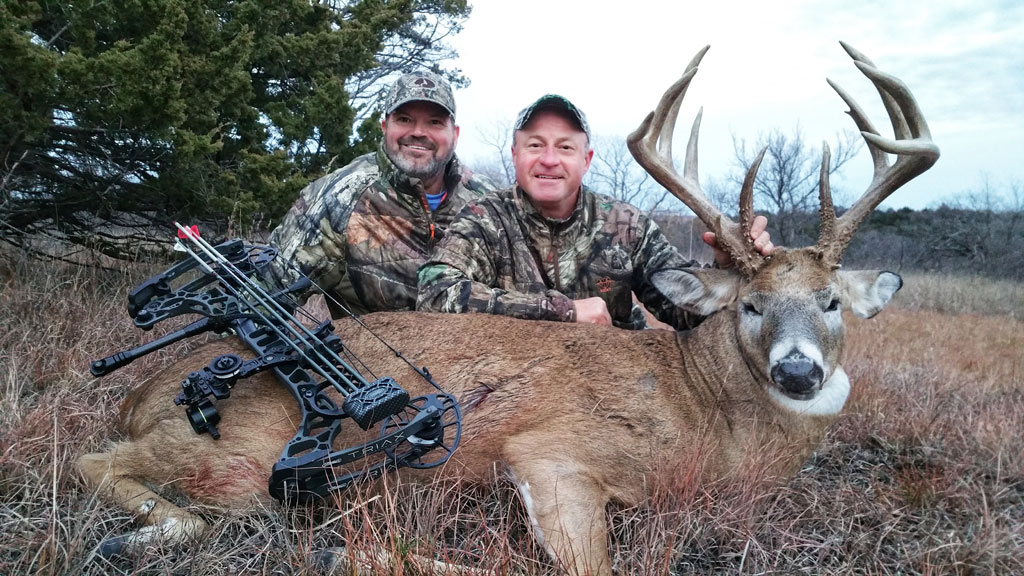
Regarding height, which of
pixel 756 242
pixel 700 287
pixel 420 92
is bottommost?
pixel 700 287

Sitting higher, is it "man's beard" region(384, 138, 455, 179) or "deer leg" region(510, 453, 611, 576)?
"man's beard" region(384, 138, 455, 179)

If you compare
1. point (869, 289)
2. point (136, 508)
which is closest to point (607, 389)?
point (869, 289)

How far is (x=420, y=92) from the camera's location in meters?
4.88

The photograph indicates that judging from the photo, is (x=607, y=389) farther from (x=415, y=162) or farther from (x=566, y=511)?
(x=415, y=162)

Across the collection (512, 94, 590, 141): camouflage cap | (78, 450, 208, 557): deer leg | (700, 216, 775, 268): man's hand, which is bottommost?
(78, 450, 208, 557): deer leg

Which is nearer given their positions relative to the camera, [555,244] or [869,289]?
[869,289]

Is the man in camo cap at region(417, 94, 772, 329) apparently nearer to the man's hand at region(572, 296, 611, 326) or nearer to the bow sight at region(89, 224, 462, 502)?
the man's hand at region(572, 296, 611, 326)

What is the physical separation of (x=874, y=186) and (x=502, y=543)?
252 cm

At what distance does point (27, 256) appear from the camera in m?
6.02

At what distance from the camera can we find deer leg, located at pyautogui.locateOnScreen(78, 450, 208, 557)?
7.86ft

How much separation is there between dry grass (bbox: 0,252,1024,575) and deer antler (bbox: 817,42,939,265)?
1197 millimetres

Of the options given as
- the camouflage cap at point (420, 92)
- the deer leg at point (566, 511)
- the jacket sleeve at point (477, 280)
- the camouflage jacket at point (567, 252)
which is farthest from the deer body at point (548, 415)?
the camouflage cap at point (420, 92)

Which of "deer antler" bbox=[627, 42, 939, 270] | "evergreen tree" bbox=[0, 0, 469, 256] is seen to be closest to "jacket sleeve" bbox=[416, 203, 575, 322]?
"deer antler" bbox=[627, 42, 939, 270]

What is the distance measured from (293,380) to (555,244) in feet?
6.96
